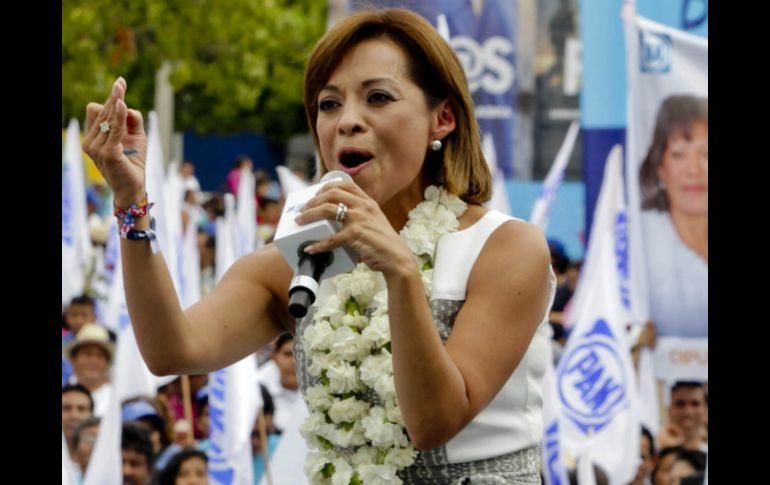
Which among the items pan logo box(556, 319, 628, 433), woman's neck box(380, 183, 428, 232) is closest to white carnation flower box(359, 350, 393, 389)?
woman's neck box(380, 183, 428, 232)

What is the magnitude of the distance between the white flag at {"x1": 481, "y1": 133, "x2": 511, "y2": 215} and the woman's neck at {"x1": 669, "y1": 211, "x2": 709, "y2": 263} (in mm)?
1024

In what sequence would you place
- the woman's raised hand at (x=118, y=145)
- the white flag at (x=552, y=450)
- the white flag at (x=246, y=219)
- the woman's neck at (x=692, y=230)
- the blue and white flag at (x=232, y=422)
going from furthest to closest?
the white flag at (x=246, y=219), the woman's neck at (x=692, y=230), the blue and white flag at (x=232, y=422), the white flag at (x=552, y=450), the woman's raised hand at (x=118, y=145)

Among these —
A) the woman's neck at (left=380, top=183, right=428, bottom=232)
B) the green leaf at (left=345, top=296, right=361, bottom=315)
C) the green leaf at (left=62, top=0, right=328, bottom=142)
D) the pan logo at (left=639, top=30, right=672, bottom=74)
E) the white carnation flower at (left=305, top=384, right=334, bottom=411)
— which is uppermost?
the green leaf at (left=62, top=0, right=328, bottom=142)

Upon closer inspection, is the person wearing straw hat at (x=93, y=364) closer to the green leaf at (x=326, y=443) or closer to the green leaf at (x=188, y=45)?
the green leaf at (x=326, y=443)

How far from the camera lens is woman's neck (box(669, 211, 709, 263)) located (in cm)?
834

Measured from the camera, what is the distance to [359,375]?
10.5 feet

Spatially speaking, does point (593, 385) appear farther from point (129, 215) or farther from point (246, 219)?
point (129, 215)

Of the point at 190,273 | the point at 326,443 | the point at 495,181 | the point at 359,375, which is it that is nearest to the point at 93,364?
the point at 190,273

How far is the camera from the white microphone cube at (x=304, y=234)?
271 centimetres

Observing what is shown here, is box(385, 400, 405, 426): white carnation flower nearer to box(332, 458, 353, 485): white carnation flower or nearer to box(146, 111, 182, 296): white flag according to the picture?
box(332, 458, 353, 485): white carnation flower

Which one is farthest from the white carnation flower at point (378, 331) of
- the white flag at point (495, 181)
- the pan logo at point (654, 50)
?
the pan logo at point (654, 50)

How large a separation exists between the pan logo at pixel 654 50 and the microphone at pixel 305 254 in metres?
5.95
